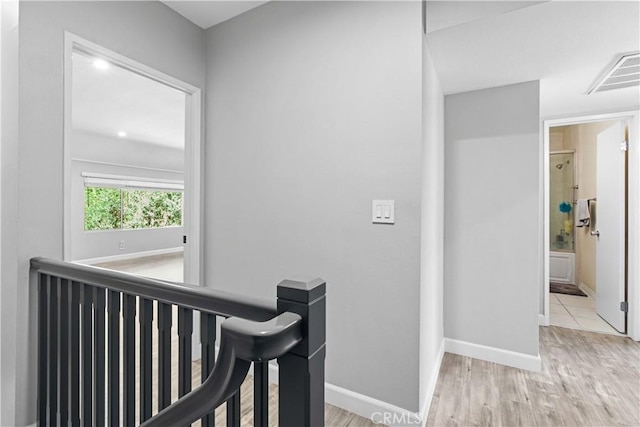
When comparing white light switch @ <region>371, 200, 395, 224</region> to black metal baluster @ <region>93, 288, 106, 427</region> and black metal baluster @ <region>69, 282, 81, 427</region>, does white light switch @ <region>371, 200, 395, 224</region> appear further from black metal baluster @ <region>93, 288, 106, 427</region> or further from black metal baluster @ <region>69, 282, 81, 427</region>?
black metal baluster @ <region>69, 282, 81, 427</region>

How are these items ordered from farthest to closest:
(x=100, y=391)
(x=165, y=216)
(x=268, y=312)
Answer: (x=165, y=216), (x=100, y=391), (x=268, y=312)

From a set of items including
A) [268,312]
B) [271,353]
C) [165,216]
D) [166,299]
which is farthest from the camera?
[165,216]

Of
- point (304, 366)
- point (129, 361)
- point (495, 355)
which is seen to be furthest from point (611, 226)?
point (129, 361)

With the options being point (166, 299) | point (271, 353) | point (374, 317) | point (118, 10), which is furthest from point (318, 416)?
point (118, 10)

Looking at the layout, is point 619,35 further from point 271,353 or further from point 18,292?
point 18,292

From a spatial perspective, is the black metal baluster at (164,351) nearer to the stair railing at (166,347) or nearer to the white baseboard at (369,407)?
the stair railing at (166,347)

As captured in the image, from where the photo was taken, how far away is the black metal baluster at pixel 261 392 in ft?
2.47

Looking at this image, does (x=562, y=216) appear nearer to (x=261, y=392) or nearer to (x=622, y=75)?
(x=622, y=75)

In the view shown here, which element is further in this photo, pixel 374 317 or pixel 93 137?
pixel 93 137

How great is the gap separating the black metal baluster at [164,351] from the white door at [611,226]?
391 cm

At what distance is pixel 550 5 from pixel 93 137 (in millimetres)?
7148

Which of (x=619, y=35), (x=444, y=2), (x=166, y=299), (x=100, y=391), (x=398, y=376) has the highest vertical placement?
(x=444, y=2)

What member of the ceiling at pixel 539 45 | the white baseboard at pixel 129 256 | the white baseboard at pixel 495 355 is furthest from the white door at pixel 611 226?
the white baseboard at pixel 129 256

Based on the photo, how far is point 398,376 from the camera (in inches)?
69.7
